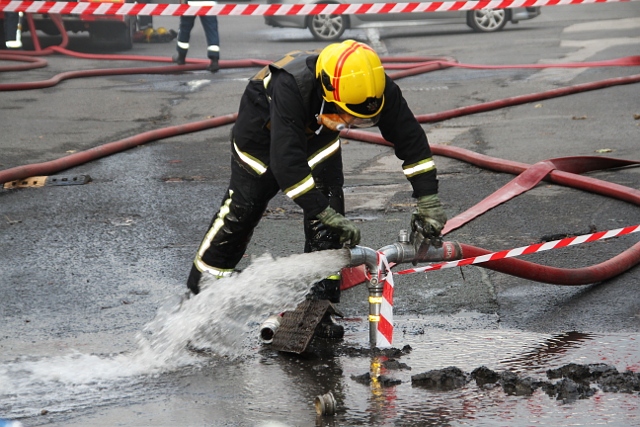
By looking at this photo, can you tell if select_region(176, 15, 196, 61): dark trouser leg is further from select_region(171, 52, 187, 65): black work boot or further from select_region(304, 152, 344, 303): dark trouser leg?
select_region(304, 152, 344, 303): dark trouser leg

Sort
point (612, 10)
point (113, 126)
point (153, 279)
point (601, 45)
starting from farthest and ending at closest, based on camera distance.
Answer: point (612, 10), point (601, 45), point (113, 126), point (153, 279)

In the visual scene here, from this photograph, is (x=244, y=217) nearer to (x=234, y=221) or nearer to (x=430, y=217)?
(x=234, y=221)

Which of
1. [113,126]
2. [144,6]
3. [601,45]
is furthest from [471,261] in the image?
[601,45]

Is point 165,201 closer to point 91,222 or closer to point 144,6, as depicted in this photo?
point 91,222

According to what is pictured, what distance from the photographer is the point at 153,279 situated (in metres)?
5.60

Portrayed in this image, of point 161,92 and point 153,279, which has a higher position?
point 153,279

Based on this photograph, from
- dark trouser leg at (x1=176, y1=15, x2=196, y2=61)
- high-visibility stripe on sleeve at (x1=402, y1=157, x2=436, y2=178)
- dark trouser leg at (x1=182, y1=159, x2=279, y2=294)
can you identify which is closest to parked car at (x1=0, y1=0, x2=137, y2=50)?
dark trouser leg at (x1=176, y1=15, x2=196, y2=61)

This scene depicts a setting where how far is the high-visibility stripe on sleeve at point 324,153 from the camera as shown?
4.70 meters

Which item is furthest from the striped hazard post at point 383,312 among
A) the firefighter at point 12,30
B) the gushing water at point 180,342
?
the firefighter at point 12,30

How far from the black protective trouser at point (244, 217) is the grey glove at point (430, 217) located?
18.5 inches

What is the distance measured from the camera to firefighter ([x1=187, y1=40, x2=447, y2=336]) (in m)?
4.18

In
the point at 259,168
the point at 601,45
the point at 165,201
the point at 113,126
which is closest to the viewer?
the point at 259,168

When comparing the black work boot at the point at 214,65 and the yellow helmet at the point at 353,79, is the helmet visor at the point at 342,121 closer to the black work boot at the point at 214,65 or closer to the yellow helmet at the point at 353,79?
the yellow helmet at the point at 353,79

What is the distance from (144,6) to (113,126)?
7.94ft
